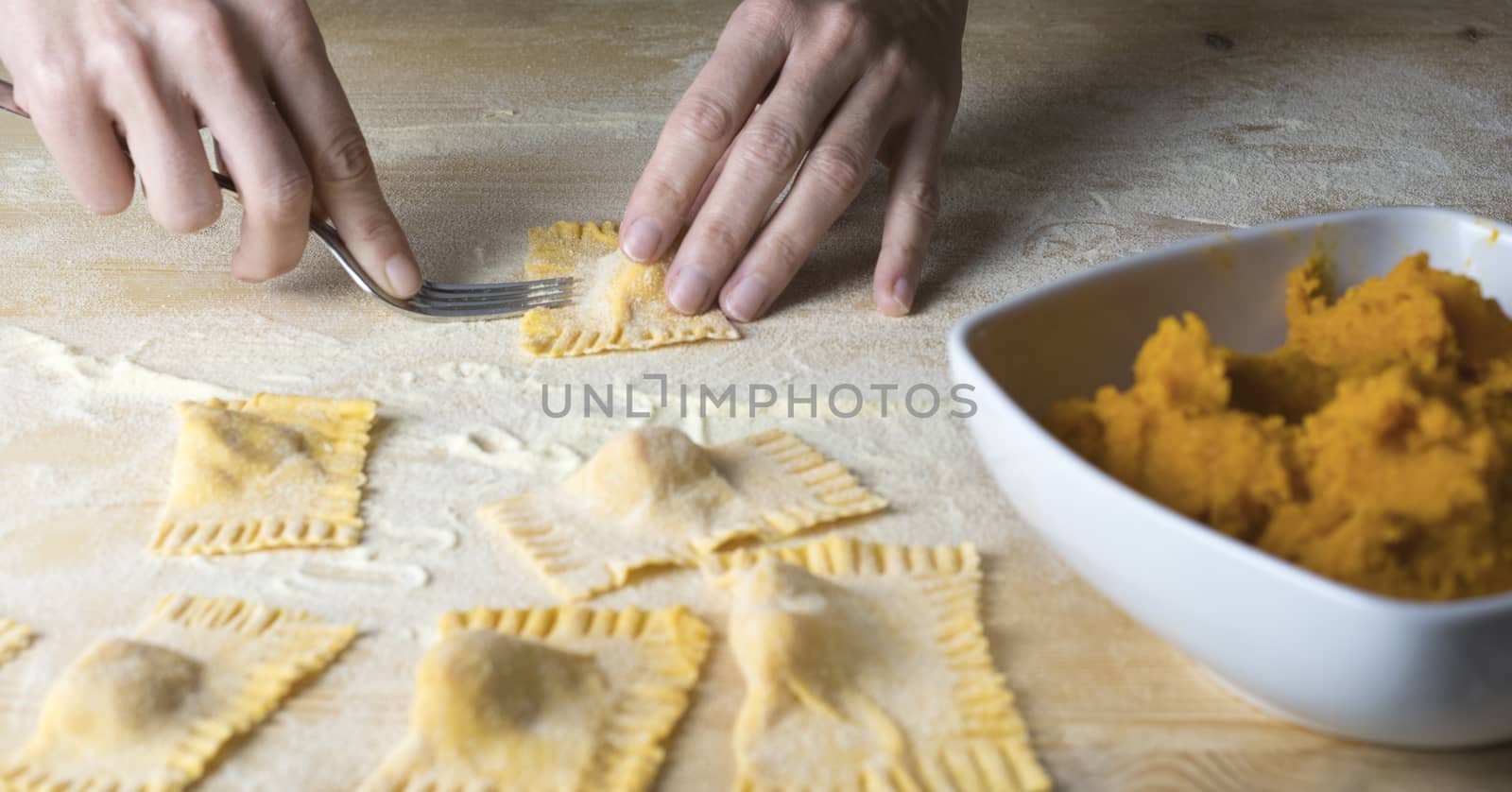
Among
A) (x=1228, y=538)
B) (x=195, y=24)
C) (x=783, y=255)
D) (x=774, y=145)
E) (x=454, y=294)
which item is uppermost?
(x=1228, y=538)

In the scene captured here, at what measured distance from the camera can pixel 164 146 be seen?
1726mm

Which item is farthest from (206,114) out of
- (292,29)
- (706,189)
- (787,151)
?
(787,151)

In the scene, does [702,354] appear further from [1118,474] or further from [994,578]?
[1118,474]

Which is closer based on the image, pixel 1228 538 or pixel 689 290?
pixel 1228 538

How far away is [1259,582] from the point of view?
0.93 meters

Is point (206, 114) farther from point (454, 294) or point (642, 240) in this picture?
point (642, 240)

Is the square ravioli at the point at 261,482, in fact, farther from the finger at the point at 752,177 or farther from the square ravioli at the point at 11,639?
the finger at the point at 752,177

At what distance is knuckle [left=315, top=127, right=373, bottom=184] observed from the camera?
1781 mm

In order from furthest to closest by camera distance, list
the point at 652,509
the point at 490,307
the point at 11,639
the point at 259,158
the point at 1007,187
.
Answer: the point at 1007,187 → the point at 490,307 → the point at 259,158 → the point at 652,509 → the point at 11,639

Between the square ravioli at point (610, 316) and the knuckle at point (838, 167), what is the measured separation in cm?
27

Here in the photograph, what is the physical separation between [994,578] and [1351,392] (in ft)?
1.32

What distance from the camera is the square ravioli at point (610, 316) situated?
1.73m

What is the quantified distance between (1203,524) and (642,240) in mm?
974

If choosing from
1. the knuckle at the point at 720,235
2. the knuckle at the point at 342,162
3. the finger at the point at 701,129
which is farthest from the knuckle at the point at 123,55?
the knuckle at the point at 720,235
